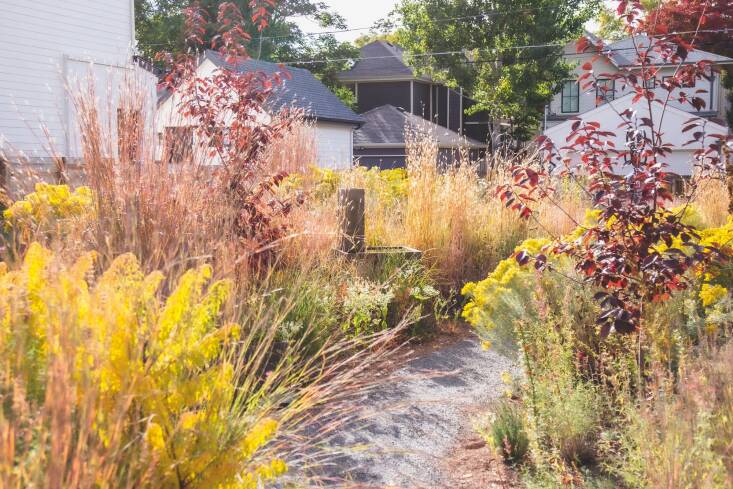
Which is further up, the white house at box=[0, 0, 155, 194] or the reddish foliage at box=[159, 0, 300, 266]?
the white house at box=[0, 0, 155, 194]

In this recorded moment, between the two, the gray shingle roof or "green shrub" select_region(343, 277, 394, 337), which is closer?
"green shrub" select_region(343, 277, 394, 337)

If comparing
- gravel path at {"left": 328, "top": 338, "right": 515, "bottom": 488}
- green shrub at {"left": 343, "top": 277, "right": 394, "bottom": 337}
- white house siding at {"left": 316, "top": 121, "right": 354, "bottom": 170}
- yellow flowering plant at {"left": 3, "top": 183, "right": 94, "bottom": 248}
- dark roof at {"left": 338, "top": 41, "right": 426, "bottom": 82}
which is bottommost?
gravel path at {"left": 328, "top": 338, "right": 515, "bottom": 488}

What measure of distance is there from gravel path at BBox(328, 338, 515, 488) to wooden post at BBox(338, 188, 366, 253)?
1244 millimetres

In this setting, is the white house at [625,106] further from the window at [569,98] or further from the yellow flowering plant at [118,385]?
the yellow flowering plant at [118,385]

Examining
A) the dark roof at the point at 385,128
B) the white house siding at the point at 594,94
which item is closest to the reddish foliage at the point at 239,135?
the dark roof at the point at 385,128

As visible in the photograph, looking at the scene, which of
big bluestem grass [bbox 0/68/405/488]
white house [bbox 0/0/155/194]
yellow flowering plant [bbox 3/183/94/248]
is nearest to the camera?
big bluestem grass [bbox 0/68/405/488]

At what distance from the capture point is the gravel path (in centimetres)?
345

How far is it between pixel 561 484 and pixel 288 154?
6353mm

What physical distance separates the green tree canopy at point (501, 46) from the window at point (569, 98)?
2.81 meters

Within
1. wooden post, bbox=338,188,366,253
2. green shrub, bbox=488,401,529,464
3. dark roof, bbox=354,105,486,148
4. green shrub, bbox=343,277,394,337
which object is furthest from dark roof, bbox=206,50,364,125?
green shrub, bbox=488,401,529,464

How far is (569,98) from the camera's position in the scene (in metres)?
36.5

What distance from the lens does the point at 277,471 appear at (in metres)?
2.24

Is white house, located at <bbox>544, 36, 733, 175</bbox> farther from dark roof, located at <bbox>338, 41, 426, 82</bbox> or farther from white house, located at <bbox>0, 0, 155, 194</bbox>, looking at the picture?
white house, located at <bbox>0, 0, 155, 194</bbox>

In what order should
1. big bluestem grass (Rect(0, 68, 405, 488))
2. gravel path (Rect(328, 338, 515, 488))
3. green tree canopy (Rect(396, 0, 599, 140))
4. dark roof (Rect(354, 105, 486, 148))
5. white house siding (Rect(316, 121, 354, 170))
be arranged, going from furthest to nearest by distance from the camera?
dark roof (Rect(354, 105, 486, 148)) < green tree canopy (Rect(396, 0, 599, 140)) < white house siding (Rect(316, 121, 354, 170)) < gravel path (Rect(328, 338, 515, 488)) < big bluestem grass (Rect(0, 68, 405, 488))
